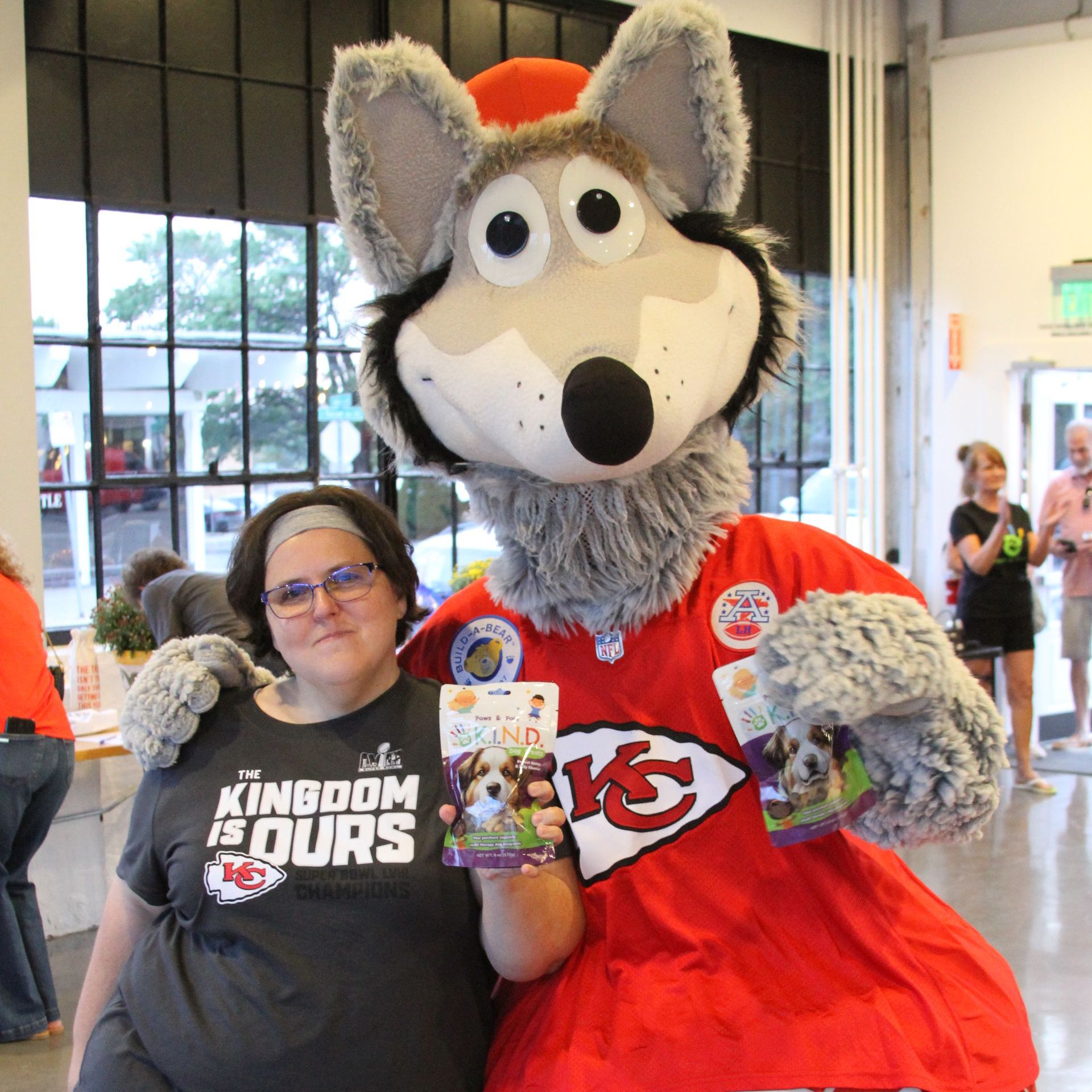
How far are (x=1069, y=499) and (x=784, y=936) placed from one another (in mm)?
4848

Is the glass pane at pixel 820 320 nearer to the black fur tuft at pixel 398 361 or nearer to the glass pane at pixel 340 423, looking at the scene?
the glass pane at pixel 340 423

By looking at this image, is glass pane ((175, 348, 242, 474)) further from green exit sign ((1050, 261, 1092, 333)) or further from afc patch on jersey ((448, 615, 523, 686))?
green exit sign ((1050, 261, 1092, 333))

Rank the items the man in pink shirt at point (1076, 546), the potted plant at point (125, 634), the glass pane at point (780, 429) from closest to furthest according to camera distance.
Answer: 1. the potted plant at point (125, 634)
2. the man in pink shirt at point (1076, 546)
3. the glass pane at point (780, 429)

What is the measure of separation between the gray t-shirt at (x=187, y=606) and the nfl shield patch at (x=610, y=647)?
2.31 m

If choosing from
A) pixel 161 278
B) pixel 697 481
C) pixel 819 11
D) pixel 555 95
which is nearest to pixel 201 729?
pixel 697 481

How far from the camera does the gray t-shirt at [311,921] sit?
49.3 inches

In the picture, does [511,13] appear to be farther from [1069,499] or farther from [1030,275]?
[1069,499]

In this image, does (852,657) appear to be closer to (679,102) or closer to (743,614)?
(743,614)

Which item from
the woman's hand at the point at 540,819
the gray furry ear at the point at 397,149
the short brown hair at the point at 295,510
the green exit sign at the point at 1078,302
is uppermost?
the green exit sign at the point at 1078,302

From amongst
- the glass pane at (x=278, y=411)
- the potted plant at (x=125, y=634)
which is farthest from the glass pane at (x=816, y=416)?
the potted plant at (x=125, y=634)

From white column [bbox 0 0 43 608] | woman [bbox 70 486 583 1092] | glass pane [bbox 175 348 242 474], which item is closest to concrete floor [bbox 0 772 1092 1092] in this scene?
white column [bbox 0 0 43 608]

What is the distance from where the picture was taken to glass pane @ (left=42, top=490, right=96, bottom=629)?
4434 mm

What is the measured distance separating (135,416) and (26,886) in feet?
6.74

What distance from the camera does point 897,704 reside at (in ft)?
3.70
